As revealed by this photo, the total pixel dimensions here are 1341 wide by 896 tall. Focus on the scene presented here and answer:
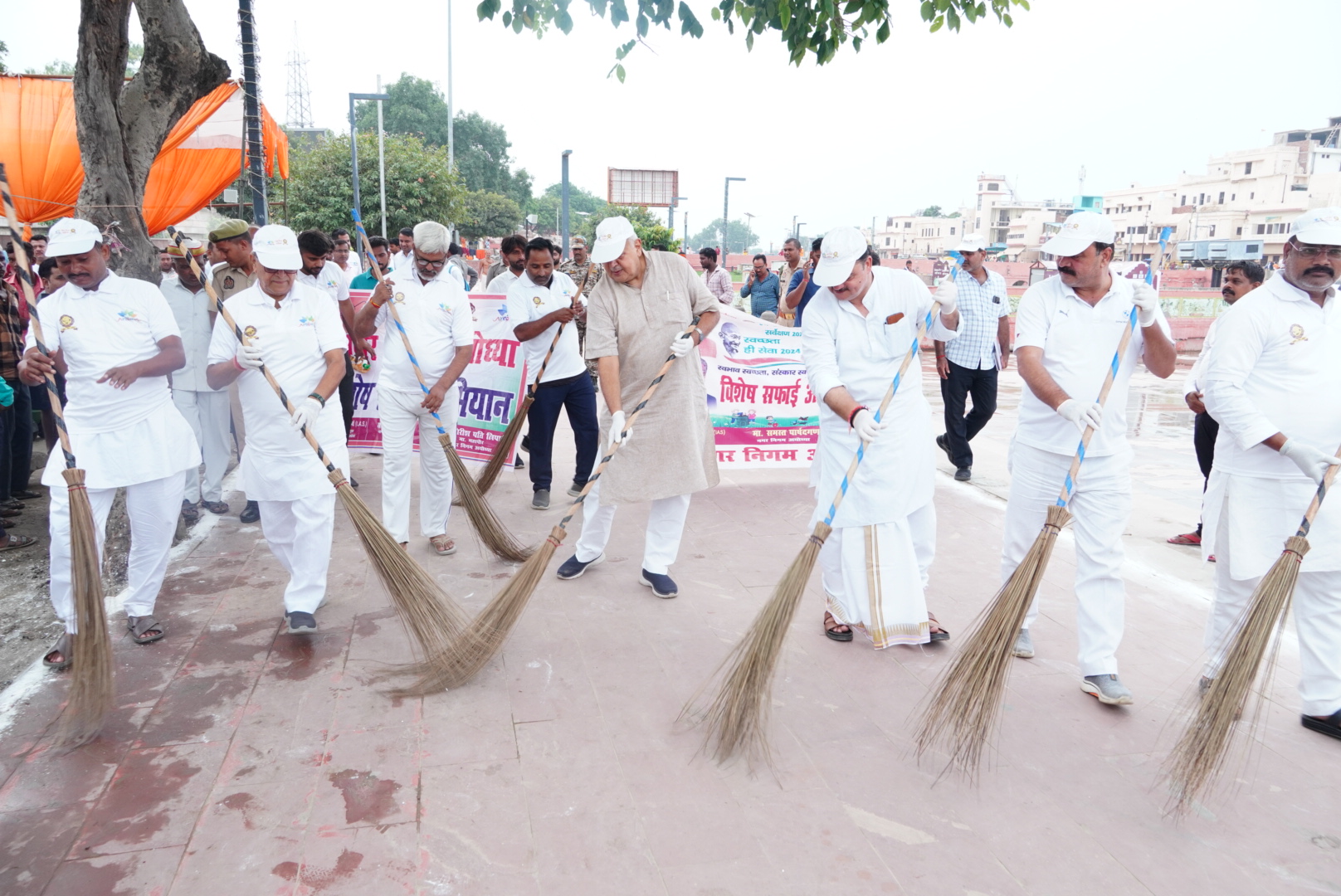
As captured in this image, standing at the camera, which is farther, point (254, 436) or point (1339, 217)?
point (254, 436)

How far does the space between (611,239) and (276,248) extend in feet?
4.70

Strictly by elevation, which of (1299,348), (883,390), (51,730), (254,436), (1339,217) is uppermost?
(1339,217)

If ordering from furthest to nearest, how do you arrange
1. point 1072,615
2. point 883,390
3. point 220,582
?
point 220,582, point 1072,615, point 883,390

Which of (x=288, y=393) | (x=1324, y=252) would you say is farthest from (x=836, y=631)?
(x=288, y=393)

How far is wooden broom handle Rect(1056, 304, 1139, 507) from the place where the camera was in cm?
296

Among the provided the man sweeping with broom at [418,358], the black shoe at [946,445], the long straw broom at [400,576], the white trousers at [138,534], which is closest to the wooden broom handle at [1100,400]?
the long straw broom at [400,576]

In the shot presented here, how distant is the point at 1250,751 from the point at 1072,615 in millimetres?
1144

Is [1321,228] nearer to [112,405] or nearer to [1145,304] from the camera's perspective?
[1145,304]

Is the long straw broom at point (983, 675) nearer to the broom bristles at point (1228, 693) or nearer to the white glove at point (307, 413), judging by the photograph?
the broom bristles at point (1228, 693)

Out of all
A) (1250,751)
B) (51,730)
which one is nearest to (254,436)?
(51,730)

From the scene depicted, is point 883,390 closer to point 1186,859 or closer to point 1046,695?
point 1046,695

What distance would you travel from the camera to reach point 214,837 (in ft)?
7.68

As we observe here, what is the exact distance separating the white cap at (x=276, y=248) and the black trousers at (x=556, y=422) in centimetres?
218

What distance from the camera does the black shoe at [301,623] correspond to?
361 centimetres
